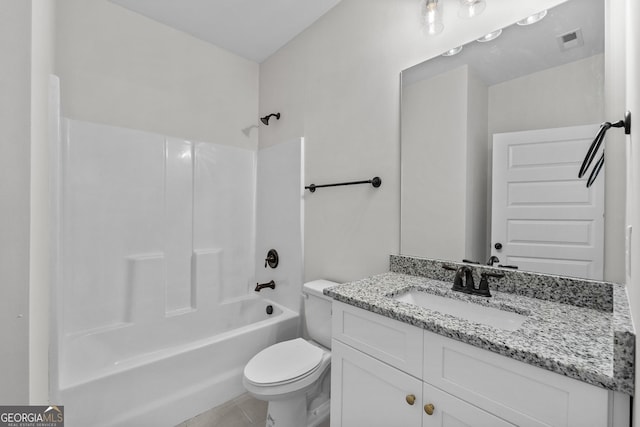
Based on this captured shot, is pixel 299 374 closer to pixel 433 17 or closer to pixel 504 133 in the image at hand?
pixel 504 133

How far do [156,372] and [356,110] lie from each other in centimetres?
194

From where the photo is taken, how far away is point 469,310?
3.60 ft

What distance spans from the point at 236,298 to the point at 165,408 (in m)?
0.99

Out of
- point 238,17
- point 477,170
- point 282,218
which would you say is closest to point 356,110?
point 477,170

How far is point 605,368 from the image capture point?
597 mm

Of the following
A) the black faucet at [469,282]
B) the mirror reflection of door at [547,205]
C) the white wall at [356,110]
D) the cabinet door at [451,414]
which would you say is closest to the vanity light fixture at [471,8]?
the white wall at [356,110]

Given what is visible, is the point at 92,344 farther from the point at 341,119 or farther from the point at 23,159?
the point at 341,119

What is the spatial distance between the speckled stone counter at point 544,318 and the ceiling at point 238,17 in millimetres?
1913

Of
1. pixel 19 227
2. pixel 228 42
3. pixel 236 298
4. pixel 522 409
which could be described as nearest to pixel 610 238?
pixel 522 409

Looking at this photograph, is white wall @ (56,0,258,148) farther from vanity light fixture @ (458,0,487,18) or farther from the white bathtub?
vanity light fixture @ (458,0,487,18)

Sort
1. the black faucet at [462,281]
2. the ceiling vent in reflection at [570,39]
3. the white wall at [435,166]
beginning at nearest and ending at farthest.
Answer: the ceiling vent in reflection at [570,39] < the black faucet at [462,281] < the white wall at [435,166]

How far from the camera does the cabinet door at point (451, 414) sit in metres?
0.76

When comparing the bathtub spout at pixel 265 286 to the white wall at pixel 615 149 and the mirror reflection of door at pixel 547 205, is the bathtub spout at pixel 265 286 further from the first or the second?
the white wall at pixel 615 149

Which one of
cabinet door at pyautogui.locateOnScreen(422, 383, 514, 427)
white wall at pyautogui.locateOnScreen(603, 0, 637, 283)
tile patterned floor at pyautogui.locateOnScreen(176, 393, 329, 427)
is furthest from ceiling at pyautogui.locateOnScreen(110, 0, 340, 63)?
tile patterned floor at pyautogui.locateOnScreen(176, 393, 329, 427)
